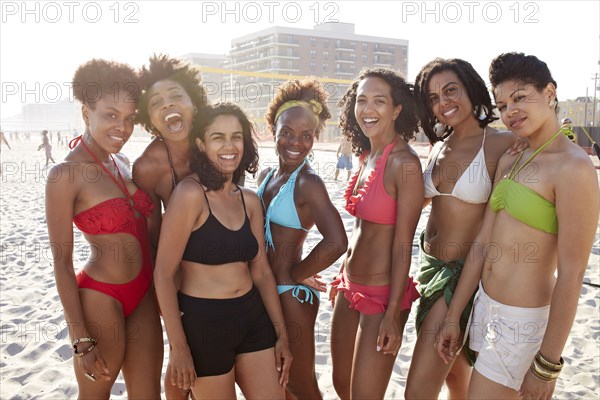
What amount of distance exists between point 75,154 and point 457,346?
240 cm

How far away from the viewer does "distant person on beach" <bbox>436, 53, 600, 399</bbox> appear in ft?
7.19

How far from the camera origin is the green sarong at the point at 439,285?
8.87 feet

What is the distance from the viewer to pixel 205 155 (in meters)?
2.68

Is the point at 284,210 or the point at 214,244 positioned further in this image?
the point at 284,210

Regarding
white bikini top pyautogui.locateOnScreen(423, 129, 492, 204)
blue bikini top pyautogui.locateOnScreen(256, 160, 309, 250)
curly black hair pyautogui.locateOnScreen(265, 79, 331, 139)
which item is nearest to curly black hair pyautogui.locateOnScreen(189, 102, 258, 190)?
blue bikini top pyautogui.locateOnScreen(256, 160, 309, 250)

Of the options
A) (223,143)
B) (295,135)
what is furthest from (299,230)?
(223,143)

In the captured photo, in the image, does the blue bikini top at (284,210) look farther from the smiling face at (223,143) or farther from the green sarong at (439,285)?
the green sarong at (439,285)

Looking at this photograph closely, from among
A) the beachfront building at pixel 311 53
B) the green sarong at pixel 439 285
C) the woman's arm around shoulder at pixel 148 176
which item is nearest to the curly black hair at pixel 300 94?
the woman's arm around shoulder at pixel 148 176

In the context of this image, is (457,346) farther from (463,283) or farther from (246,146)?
(246,146)

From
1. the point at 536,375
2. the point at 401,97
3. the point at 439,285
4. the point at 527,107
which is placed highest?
the point at 401,97

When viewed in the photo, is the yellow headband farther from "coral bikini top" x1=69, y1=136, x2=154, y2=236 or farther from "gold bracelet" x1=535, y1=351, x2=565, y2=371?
"gold bracelet" x1=535, y1=351, x2=565, y2=371

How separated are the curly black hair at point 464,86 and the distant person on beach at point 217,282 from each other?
1.10 metres

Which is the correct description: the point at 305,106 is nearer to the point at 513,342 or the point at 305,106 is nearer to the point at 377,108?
the point at 377,108

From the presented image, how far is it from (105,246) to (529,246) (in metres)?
2.27
